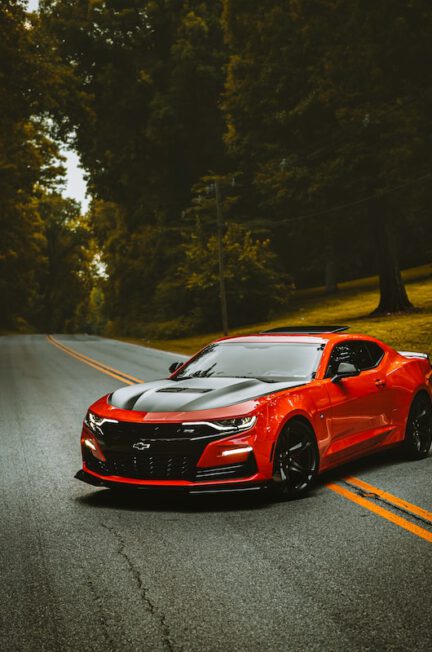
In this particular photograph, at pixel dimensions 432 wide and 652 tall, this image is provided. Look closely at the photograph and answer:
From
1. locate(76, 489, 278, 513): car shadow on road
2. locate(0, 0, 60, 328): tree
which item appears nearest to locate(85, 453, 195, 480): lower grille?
locate(76, 489, 278, 513): car shadow on road

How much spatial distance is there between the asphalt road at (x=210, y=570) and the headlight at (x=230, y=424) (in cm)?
64

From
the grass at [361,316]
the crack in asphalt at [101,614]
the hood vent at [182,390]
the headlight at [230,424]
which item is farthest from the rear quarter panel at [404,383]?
the grass at [361,316]

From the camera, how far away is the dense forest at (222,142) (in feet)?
102

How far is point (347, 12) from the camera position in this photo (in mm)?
32188

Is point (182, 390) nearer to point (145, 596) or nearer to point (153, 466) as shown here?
point (153, 466)

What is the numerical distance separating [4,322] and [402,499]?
3282 inches

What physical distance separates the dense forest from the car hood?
2312 centimetres

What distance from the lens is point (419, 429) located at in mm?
9023

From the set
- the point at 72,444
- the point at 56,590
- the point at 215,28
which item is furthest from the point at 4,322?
the point at 56,590

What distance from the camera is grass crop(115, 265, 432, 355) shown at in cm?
2745

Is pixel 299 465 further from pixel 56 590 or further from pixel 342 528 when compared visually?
pixel 56 590

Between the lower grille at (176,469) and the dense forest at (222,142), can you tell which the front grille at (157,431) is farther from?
the dense forest at (222,142)

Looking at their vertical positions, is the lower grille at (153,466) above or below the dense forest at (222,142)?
below

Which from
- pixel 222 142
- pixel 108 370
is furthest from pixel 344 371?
pixel 222 142
